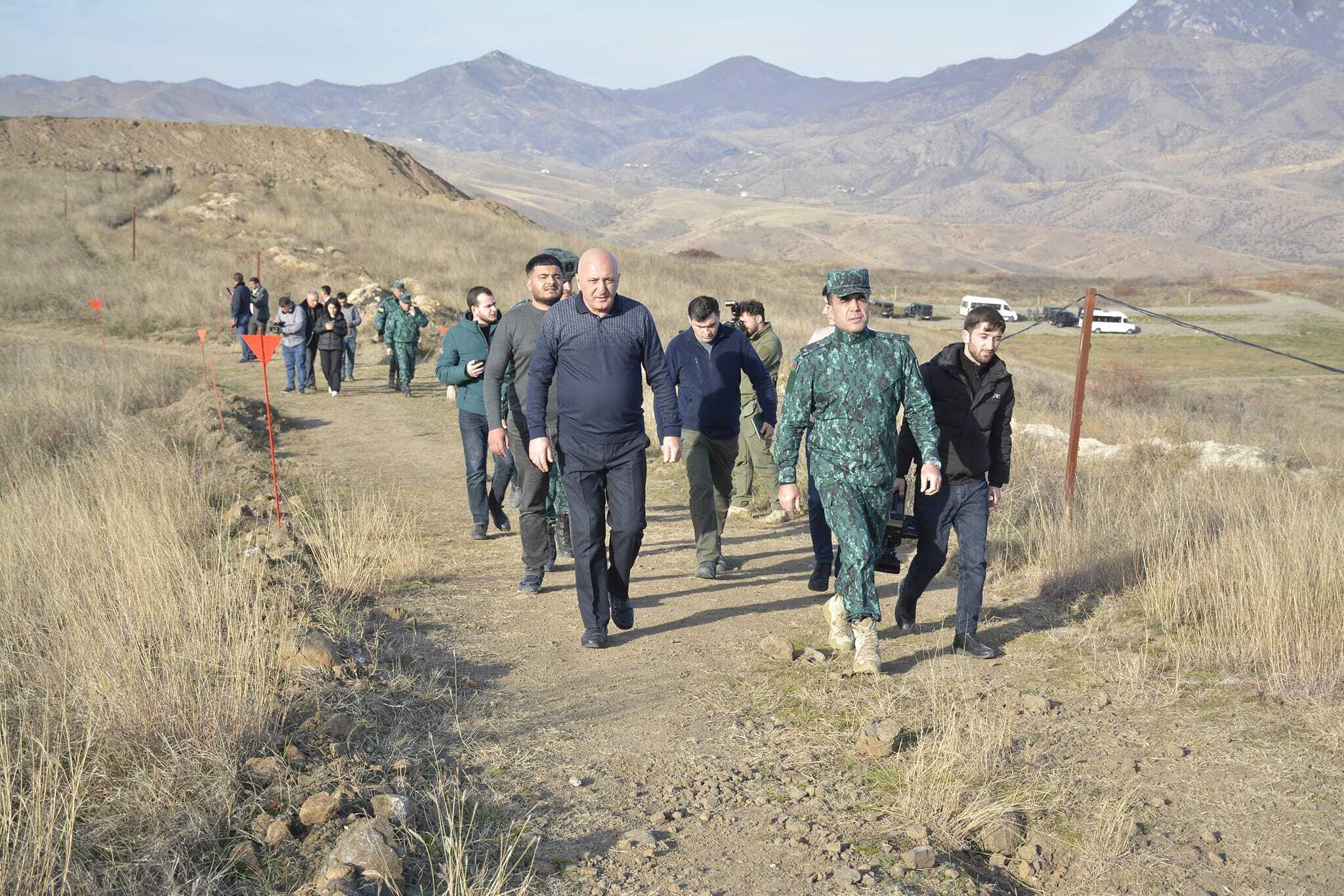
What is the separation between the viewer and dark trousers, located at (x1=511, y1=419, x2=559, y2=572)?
21.4 ft

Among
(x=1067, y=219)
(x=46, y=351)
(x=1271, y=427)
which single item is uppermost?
(x=1067, y=219)

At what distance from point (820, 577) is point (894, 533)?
136cm

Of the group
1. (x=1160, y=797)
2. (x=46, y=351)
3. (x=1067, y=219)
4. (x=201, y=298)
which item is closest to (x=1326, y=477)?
(x=1160, y=797)

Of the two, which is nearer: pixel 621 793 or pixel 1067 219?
pixel 621 793

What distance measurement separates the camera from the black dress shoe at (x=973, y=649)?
5598mm

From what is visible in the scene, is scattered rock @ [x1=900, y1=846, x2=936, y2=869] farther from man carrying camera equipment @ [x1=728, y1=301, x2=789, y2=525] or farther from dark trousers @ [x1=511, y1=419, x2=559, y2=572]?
man carrying camera equipment @ [x1=728, y1=301, x2=789, y2=525]

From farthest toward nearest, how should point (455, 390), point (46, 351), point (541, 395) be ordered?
point (46, 351)
point (455, 390)
point (541, 395)

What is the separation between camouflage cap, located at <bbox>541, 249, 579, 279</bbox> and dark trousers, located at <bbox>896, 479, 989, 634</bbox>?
2.82 m

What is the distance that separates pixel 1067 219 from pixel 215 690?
7332 inches

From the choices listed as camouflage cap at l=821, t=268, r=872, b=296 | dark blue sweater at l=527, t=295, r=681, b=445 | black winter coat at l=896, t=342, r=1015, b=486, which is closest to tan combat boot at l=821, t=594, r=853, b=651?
black winter coat at l=896, t=342, r=1015, b=486

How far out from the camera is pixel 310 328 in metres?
17.0

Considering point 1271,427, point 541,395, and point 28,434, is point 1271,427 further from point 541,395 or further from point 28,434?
point 28,434

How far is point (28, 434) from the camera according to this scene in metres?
10.3

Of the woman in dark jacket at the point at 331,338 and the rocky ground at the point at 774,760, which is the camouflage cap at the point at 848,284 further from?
the woman in dark jacket at the point at 331,338
